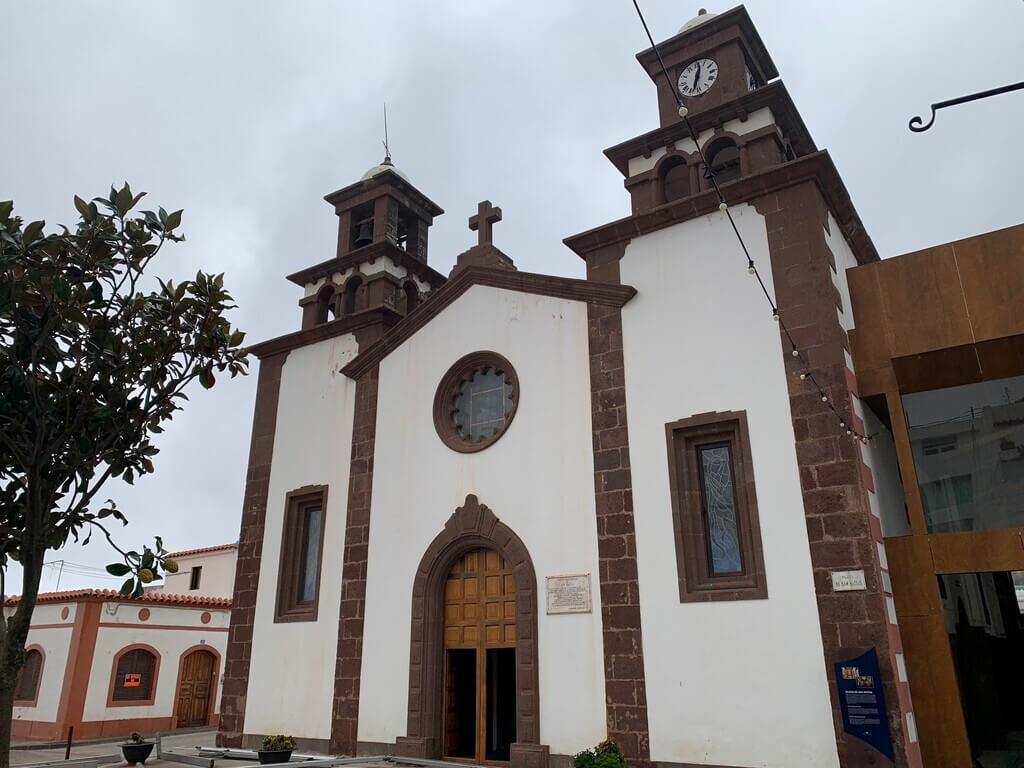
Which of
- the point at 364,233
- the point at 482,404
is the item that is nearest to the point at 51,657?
the point at 364,233

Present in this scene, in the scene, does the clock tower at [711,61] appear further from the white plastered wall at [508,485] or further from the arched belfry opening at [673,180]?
the white plastered wall at [508,485]

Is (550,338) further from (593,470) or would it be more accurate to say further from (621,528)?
(621,528)

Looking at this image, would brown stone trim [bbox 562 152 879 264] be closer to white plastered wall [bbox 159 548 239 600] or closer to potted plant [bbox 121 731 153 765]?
potted plant [bbox 121 731 153 765]

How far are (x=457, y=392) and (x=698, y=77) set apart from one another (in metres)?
6.24

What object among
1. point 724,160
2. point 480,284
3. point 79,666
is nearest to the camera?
point 724,160

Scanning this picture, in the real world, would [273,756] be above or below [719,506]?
below

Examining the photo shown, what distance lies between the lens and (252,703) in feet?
42.7

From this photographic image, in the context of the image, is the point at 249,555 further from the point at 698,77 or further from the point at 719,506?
the point at 698,77

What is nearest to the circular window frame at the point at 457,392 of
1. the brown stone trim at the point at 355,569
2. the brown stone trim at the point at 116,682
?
the brown stone trim at the point at 355,569

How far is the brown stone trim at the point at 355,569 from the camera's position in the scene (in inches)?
470

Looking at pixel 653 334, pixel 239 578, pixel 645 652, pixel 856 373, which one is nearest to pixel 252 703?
pixel 239 578

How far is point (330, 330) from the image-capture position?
581 inches

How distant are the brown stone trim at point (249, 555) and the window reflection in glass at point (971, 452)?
34.6 feet

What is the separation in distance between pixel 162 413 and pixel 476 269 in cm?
663
